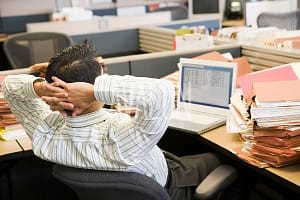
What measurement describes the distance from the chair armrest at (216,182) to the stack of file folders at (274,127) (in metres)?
0.08

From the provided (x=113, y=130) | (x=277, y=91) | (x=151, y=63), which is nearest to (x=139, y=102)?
(x=113, y=130)

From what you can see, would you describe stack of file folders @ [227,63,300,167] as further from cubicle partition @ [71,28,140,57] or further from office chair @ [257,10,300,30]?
office chair @ [257,10,300,30]

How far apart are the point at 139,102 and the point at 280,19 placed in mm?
3700

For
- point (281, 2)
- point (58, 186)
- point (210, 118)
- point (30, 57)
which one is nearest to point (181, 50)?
point (210, 118)

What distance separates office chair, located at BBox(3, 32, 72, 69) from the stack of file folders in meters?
2.20

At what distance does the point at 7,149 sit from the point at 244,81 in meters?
1.01

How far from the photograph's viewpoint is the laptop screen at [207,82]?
80.8 inches

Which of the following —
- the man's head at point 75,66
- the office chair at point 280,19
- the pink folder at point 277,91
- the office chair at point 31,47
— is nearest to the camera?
the man's head at point 75,66

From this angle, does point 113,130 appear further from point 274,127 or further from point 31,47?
point 31,47

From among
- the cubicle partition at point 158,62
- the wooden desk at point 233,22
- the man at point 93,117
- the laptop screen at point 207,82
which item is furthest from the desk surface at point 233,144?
the wooden desk at point 233,22

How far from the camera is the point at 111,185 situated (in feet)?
3.88

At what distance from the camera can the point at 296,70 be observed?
192 cm

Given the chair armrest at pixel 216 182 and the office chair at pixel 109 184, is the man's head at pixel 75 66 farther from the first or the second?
the chair armrest at pixel 216 182

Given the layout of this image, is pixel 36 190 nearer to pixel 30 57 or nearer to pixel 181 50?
pixel 181 50
